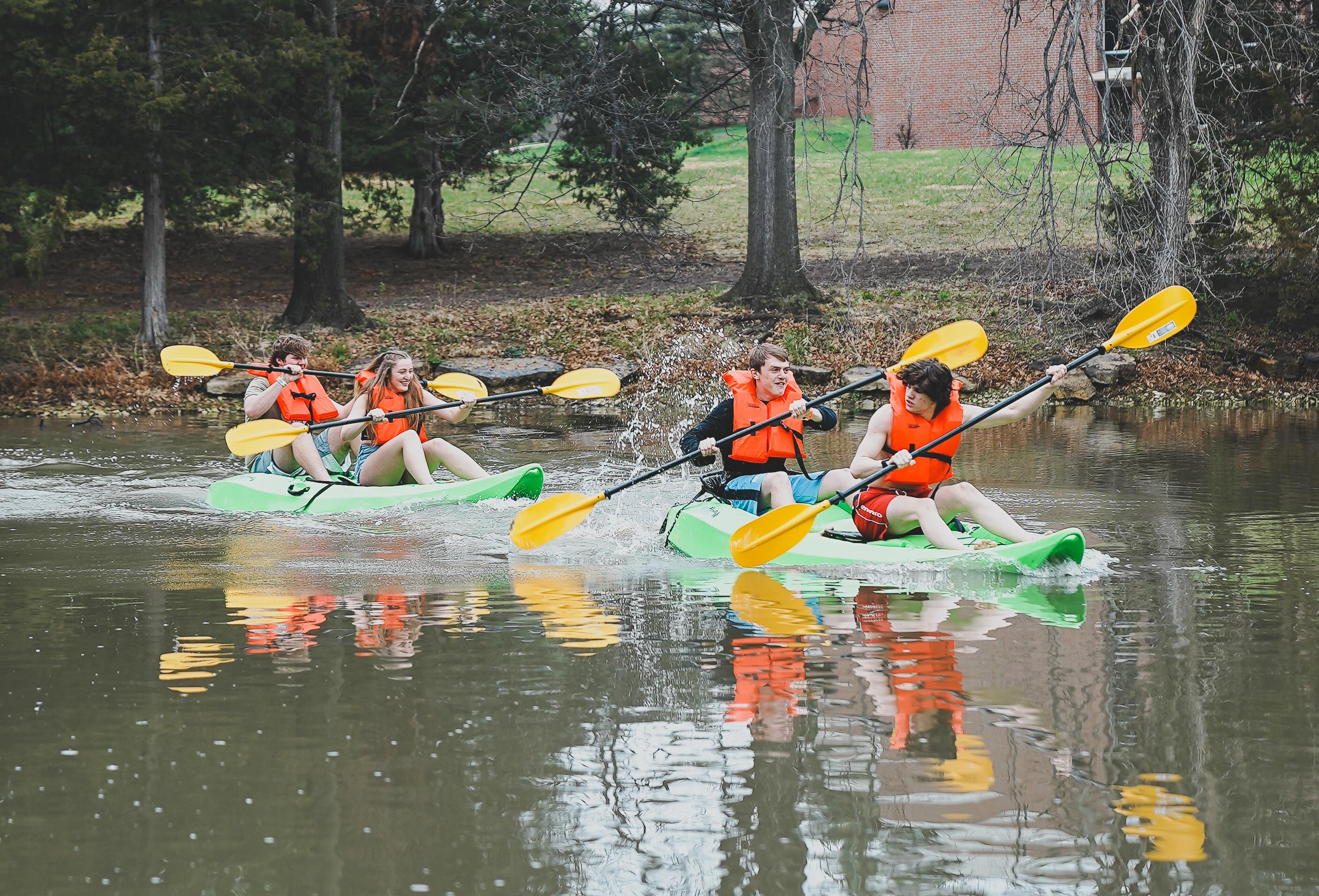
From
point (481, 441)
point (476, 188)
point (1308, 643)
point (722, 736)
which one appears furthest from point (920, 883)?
point (476, 188)

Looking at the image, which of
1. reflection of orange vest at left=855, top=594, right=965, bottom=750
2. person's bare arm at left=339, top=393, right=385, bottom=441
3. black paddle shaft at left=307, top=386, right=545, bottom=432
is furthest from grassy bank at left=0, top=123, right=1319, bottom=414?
reflection of orange vest at left=855, top=594, right=965, bottom=750

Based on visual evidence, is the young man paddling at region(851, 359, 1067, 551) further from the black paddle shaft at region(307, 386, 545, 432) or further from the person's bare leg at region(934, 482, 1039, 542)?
the black paddle shaft at region(307, 386, 545, 432)

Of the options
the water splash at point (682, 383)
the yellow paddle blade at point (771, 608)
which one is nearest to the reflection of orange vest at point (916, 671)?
the yellow paddle blade at point (771, 608)

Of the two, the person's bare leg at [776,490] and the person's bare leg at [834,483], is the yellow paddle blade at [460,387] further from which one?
the person's bare leg at [834,483]

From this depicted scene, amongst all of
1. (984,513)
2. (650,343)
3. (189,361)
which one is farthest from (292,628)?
(650,343)

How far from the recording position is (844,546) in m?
6.47

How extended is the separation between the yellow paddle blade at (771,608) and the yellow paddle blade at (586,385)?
2.63 m

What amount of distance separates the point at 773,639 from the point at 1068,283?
1196cm

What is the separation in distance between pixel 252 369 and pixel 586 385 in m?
2.02

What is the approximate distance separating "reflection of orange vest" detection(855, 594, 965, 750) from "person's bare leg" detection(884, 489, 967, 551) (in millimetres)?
571

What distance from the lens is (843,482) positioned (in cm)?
684

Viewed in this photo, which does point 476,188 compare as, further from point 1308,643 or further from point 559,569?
point 1308,643

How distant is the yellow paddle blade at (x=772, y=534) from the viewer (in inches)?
245

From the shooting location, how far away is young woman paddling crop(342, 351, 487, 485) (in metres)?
8.45
